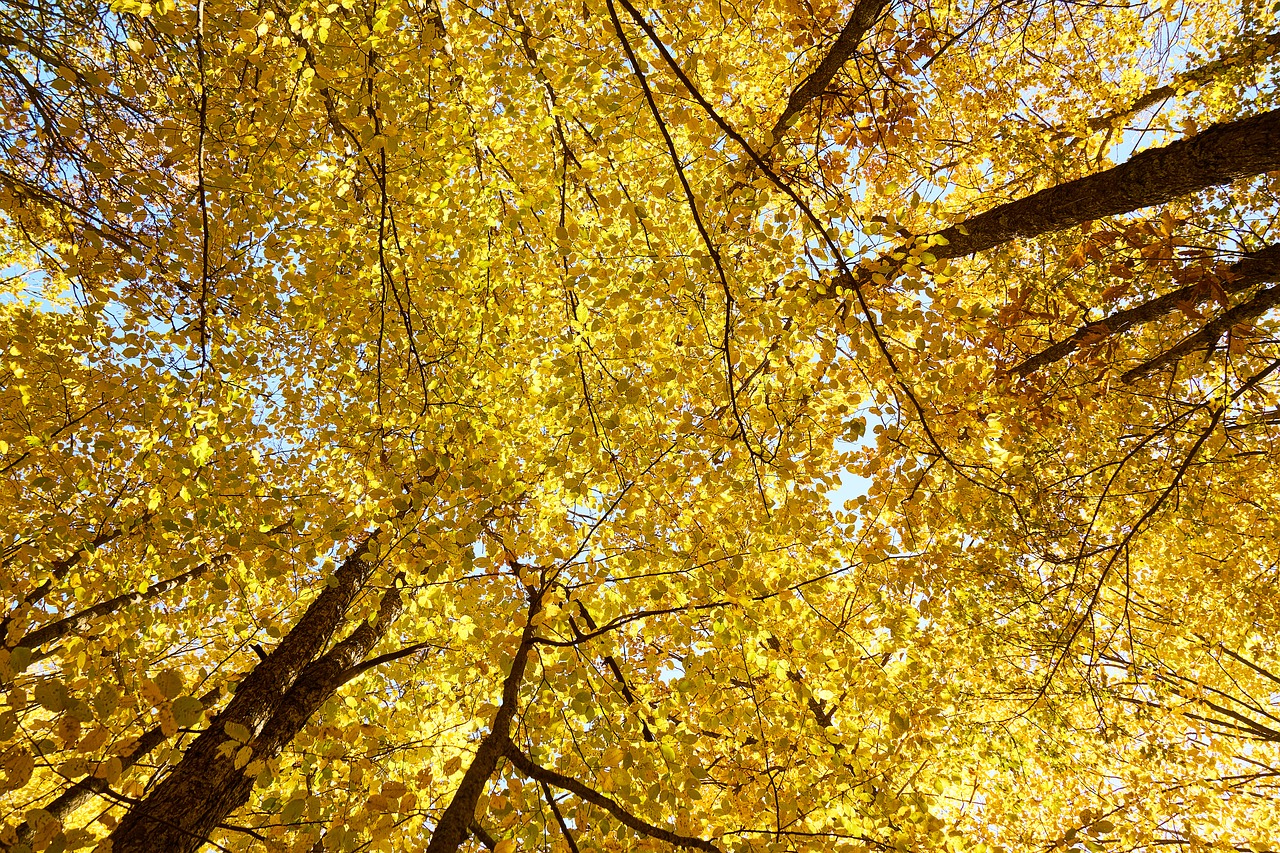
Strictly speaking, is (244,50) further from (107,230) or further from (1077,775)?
(1077,775)

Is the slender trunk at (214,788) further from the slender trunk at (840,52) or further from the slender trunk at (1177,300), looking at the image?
the slender trunk at (840,52)

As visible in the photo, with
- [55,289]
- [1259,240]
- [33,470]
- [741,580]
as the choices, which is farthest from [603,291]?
[55,289]

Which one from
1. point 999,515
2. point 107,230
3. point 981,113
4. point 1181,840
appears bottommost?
point 107,230

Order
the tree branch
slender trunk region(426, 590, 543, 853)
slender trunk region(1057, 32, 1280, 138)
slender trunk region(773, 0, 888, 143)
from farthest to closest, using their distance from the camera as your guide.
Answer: slender trunk region(773, 0, 888, 143)
slender trunk region(1057, 32, 1280, 138)
the tree branch
slender trunk region(426, 590, 543, 853)

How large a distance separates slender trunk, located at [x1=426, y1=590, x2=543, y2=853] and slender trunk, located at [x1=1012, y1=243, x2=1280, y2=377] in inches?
150

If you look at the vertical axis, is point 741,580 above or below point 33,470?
above

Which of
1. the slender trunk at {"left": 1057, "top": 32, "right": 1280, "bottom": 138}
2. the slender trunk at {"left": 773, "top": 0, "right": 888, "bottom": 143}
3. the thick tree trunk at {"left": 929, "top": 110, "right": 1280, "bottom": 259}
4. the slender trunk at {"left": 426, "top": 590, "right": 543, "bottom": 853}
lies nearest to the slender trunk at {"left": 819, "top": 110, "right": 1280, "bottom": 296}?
the thick tree trunk at {"left": 929, "top": 110, "right": 1280, "bottom": 259}

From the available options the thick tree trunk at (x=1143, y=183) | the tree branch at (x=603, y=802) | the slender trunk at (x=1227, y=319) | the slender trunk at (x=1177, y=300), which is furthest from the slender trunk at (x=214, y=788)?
the slender trunk at (x=1227, y=319)

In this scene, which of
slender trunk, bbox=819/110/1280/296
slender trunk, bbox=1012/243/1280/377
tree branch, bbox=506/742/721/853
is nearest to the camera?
tree branch, bbox=506/742/721/853

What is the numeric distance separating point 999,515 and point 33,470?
28.2 feet

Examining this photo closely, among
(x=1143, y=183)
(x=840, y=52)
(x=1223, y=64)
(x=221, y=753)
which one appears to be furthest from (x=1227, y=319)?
(x=221, y=753)

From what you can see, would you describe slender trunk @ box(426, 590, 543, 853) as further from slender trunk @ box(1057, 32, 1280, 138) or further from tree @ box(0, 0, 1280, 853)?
slender trunk @ box(1057, 32, 1280, 138)

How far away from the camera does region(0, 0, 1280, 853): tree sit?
289 cm

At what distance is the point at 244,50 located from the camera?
3.21 m
